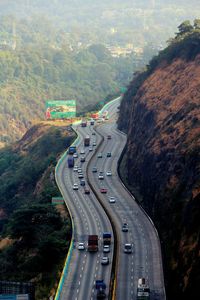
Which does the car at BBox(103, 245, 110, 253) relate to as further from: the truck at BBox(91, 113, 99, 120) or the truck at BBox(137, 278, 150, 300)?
the truck at BBox(91, 113, 99, 120)

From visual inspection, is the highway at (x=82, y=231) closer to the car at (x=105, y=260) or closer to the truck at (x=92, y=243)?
the car at (x=105, y=260)

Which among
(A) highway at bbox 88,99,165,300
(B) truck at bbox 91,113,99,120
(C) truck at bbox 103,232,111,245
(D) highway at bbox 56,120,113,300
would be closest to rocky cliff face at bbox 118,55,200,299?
(A) highway at bbox 88,99,165,300

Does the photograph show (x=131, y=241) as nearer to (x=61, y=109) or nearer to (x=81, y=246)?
(x=81, y=246)

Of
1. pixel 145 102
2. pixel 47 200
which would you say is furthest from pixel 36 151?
pixel 47 200

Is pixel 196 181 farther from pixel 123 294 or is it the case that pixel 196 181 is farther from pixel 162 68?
pixel 162 68

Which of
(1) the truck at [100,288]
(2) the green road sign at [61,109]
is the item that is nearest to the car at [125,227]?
(1) the truck at [100,288]

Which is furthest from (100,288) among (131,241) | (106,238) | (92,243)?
(131,241)
